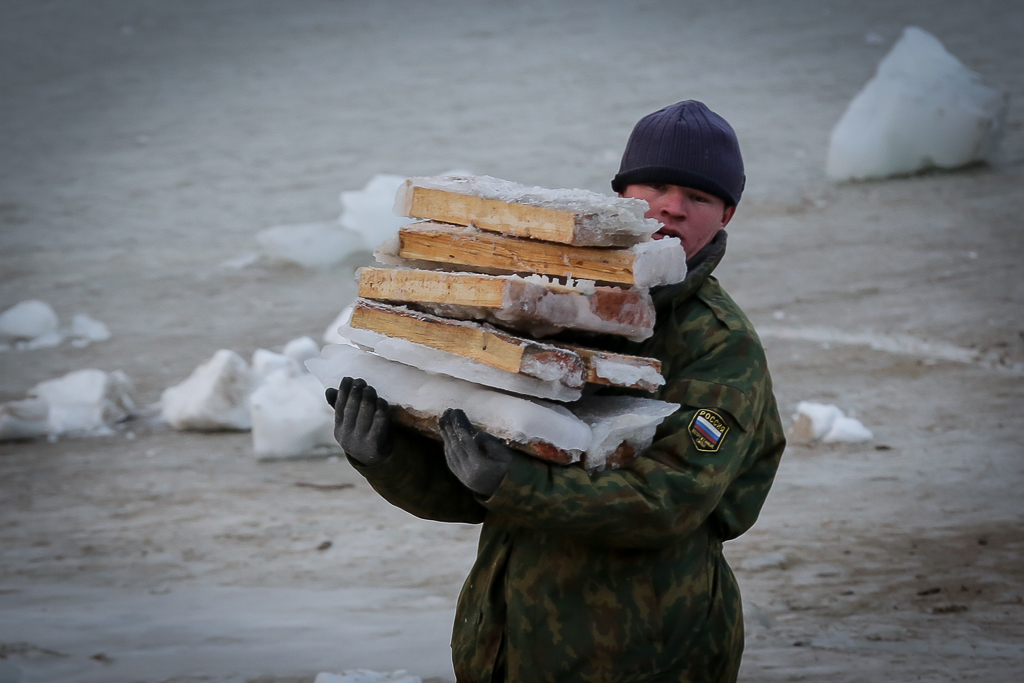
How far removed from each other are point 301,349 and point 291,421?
1365 millimetres

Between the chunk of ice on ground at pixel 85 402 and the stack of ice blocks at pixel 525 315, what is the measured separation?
5.46m

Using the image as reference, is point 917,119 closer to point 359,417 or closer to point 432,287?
point 432,287

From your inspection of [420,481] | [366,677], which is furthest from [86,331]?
[420,481]

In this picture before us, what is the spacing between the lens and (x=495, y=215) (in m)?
2.21

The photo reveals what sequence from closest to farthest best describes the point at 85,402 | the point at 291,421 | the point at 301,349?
the point at 291,421 → the point at 85,402 → the point at 301,349

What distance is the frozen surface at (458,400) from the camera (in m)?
2.10

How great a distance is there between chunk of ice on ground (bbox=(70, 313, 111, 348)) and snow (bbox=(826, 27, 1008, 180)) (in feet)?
Result: 22.8

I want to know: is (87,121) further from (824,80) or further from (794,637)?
(794,637)

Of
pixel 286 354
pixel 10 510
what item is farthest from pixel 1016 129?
pixel 10 510

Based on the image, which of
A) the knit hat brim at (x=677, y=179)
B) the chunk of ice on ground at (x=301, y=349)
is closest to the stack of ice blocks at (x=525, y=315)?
the knit hat brim at (x=677, y=179)

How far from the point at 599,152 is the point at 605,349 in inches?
424

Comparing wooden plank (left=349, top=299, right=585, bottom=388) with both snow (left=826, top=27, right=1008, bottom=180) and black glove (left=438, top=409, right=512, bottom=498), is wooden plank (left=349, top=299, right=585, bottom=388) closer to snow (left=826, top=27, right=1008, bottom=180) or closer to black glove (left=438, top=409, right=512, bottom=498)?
black glove (left=438, top=409, right=512, bottom=498)

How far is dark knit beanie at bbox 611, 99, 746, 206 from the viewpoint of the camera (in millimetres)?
2344

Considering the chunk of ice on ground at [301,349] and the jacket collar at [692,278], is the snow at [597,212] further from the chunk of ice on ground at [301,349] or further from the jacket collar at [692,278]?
the chunk of ice on ground at [301,349]
